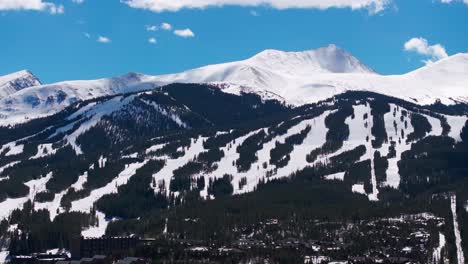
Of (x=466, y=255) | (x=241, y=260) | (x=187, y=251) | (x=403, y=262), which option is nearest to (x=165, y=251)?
(x=187, y=251)

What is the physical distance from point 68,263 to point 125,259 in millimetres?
17865

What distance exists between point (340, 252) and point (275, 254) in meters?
14.7

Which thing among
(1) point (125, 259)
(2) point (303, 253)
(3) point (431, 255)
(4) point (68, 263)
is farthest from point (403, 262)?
(4) point (68, 263)

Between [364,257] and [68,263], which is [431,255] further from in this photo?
[68,263]

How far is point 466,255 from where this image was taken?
19662 cm

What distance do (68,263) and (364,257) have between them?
205 feet

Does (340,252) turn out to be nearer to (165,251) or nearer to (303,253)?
(303,253)

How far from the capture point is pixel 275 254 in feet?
641

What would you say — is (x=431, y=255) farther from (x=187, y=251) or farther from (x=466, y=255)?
(x=187, y=251)

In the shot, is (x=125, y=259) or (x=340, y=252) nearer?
(x=125, y=259)

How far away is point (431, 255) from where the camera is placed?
194 metres

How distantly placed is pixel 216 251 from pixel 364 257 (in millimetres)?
31245

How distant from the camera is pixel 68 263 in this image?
19912cm

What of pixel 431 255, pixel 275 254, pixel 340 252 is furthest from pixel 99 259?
pixel 431 255
